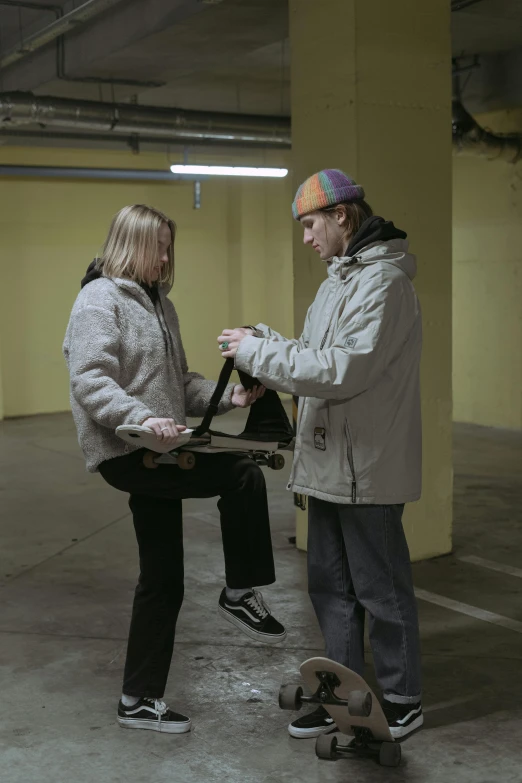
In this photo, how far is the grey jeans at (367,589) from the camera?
8.58 feet

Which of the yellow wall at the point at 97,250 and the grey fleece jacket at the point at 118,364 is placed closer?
the grey fleece jacket at the point at 118,364

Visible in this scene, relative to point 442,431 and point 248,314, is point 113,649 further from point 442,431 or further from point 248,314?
point 248,314

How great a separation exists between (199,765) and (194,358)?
29.0 feet

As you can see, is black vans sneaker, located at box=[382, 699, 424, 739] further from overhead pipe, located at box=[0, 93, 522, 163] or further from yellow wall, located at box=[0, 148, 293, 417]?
yellow wall, located at box=[0, 148, 293, 417]

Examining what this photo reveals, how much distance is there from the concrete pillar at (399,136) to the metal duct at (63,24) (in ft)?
5.04

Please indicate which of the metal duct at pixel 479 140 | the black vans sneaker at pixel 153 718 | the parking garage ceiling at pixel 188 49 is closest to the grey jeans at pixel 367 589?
the black vans sneaker at pixel 153 718

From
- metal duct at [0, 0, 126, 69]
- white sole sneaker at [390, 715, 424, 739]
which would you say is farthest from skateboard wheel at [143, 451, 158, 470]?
metal duct at [0, 0, 126, 69]

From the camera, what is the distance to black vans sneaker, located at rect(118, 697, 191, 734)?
2.84 metres

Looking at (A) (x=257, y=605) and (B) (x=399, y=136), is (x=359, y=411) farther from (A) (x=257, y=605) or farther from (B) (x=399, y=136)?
(B) (x=399, y=136)

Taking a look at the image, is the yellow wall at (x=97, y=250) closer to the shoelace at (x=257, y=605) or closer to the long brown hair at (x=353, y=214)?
the shoelace at (x=257, y=605)

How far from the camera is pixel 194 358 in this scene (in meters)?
11.4

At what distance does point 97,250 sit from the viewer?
1062 cm

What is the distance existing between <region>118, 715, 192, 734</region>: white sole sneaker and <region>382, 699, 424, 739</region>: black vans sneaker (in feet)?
1.96

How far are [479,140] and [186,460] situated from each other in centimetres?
597
